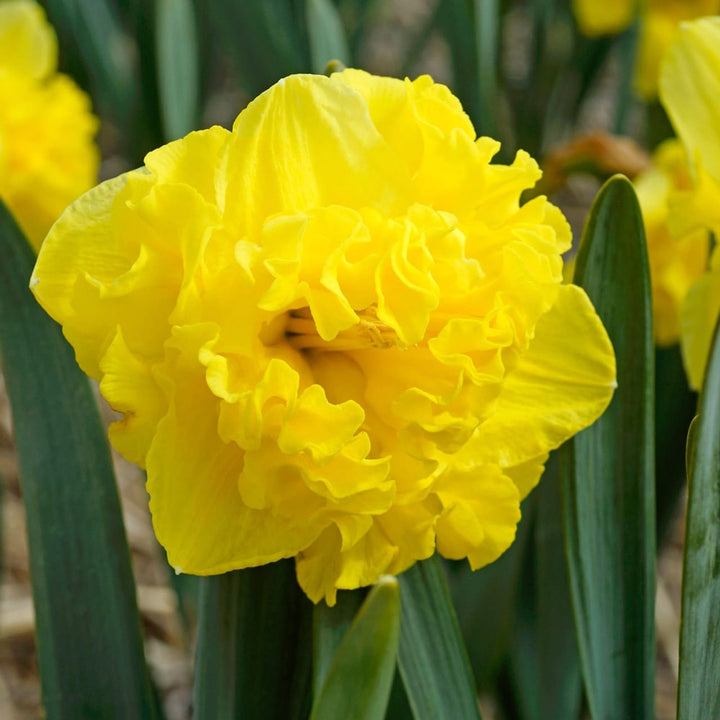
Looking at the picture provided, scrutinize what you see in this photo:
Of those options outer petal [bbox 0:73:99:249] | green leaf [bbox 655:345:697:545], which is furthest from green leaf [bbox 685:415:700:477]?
outer petal [bbox 0:73:99:249]

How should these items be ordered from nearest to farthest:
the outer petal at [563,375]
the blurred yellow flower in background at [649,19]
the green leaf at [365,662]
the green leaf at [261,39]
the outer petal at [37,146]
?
the green leaf at [365,662] → the outer petal at [563,375] → the green leaf at [261,39] → the outer petal at [37,146] → the blurred yellow flower in background at [649,19]

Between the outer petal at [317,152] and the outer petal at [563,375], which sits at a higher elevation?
the outer petal at [317,152]

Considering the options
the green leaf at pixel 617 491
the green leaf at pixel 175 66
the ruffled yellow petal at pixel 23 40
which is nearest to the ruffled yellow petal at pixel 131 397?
the green leaf at pixel 617 491

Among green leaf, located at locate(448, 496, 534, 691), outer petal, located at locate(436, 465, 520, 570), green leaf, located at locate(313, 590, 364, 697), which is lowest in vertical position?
green leaf, located at locate(448, 496, 534, 691)

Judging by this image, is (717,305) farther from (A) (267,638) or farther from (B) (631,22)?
(B) (631,22)

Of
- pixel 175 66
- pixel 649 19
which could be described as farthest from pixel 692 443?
pixel 649 19

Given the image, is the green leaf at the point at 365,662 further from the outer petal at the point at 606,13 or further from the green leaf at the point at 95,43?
the outer petal at the point at 606,13

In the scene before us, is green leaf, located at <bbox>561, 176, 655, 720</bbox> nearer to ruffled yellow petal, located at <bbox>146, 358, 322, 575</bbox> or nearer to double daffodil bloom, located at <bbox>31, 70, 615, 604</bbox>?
double daffodil bloom, located at <bbox>31, 70, 615, 604</bbox>
